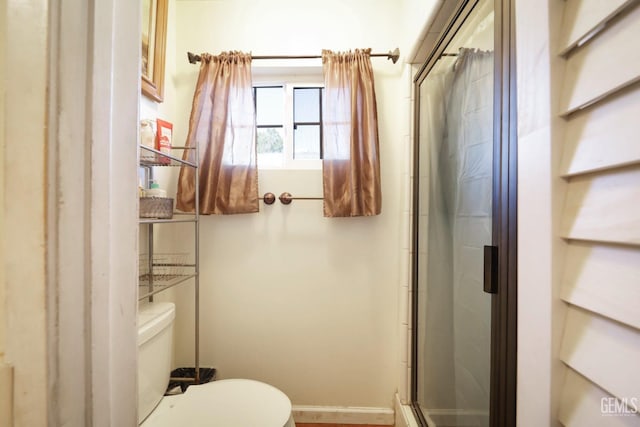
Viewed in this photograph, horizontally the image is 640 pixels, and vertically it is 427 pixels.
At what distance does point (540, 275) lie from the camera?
47 centimetres

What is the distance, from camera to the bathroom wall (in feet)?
4.64

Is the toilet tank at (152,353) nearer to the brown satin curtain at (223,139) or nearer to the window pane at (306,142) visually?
the brown satin curtain at (223,139)

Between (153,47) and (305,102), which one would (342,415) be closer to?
(305,102)

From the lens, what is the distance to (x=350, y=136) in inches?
52.3

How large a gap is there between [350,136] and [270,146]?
49cm

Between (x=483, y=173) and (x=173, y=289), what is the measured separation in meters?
1.57

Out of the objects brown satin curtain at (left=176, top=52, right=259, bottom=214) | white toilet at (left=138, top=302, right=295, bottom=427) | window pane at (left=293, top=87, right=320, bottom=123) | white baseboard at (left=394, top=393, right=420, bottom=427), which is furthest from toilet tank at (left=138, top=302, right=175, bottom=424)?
window pane at (left=293, top=87, right=320, bottom=123)

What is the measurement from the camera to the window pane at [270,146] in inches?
59.1

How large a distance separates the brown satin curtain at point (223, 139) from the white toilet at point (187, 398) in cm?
58

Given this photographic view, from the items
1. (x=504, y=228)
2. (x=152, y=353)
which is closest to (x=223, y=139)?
(x=152, y=353)

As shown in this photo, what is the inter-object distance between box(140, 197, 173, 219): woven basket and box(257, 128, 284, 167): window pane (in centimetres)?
59

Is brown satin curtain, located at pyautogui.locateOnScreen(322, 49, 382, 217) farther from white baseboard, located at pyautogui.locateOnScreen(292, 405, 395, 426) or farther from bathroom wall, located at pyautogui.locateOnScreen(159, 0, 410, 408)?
white baseboard, located at pyautogui.locateOnScreen(292, 405, 395, 426)

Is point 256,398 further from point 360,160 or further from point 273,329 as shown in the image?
point 360,160

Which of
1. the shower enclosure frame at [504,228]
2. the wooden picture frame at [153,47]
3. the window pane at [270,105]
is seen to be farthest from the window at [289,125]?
the shower enclosure frame at [504,228]
